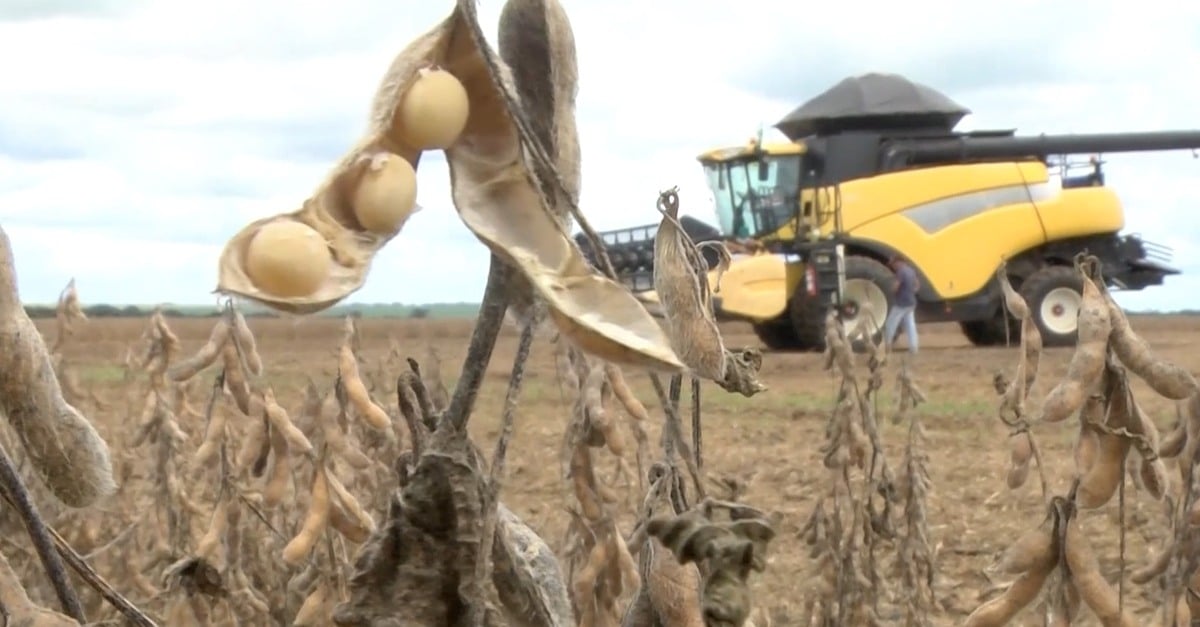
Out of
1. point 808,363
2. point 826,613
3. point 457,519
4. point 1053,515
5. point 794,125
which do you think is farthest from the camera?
point 794,125

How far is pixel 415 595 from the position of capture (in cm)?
102

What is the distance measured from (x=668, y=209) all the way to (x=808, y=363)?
16000mm

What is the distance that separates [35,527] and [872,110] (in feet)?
60.2

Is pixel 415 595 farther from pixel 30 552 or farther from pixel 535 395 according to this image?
pixel 535 395

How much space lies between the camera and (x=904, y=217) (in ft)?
56.8

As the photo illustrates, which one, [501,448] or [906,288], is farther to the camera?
[906,288]

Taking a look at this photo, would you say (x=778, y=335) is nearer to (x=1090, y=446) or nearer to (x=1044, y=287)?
(x=1044, y=287)

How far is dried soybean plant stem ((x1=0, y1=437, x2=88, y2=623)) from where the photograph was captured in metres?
0.93

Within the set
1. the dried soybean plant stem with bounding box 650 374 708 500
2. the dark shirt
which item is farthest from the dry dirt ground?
the dark shirt

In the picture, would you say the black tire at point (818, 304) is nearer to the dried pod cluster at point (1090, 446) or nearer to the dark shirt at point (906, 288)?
the dark shirt at point (906, 288)

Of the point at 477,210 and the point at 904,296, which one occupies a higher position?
the point at 477,210

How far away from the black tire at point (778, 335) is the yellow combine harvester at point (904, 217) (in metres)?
0.02

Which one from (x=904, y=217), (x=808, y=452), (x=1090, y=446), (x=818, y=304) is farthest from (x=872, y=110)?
(x=1090, y=446)

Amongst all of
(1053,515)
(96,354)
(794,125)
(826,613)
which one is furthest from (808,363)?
(1053,515)
